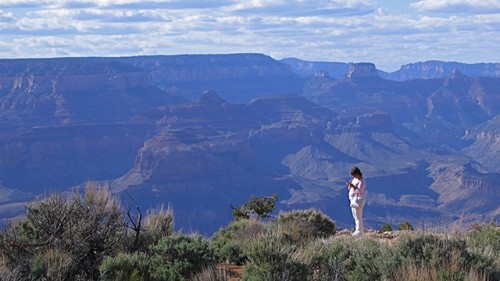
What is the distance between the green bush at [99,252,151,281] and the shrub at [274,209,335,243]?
419 cm

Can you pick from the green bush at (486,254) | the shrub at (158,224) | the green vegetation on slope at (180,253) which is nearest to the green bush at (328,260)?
the green vegetation on slope at (180,253)

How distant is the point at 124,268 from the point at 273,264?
212cm

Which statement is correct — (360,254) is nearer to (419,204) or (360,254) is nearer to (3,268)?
(3,268)

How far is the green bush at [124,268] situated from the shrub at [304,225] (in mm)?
4193

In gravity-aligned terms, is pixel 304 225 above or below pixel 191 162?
above

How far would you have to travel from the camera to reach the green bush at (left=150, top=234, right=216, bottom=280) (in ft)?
37.8

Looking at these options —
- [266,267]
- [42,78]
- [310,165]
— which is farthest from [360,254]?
[42,78]

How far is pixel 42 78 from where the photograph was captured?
191 meters

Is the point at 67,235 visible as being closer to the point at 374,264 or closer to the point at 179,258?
the point at 179,258

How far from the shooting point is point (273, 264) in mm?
10430

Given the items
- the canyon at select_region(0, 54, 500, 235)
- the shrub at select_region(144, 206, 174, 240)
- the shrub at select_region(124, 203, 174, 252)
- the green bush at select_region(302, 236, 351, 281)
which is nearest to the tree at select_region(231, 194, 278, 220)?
the shrub at select_region(124, 203, 174, 252)

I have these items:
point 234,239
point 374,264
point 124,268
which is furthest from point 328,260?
point 234,239

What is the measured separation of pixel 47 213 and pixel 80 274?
62.6 inches

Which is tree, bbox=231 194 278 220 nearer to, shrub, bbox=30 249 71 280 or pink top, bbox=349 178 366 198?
pink top, bbox=349 178 366 198
